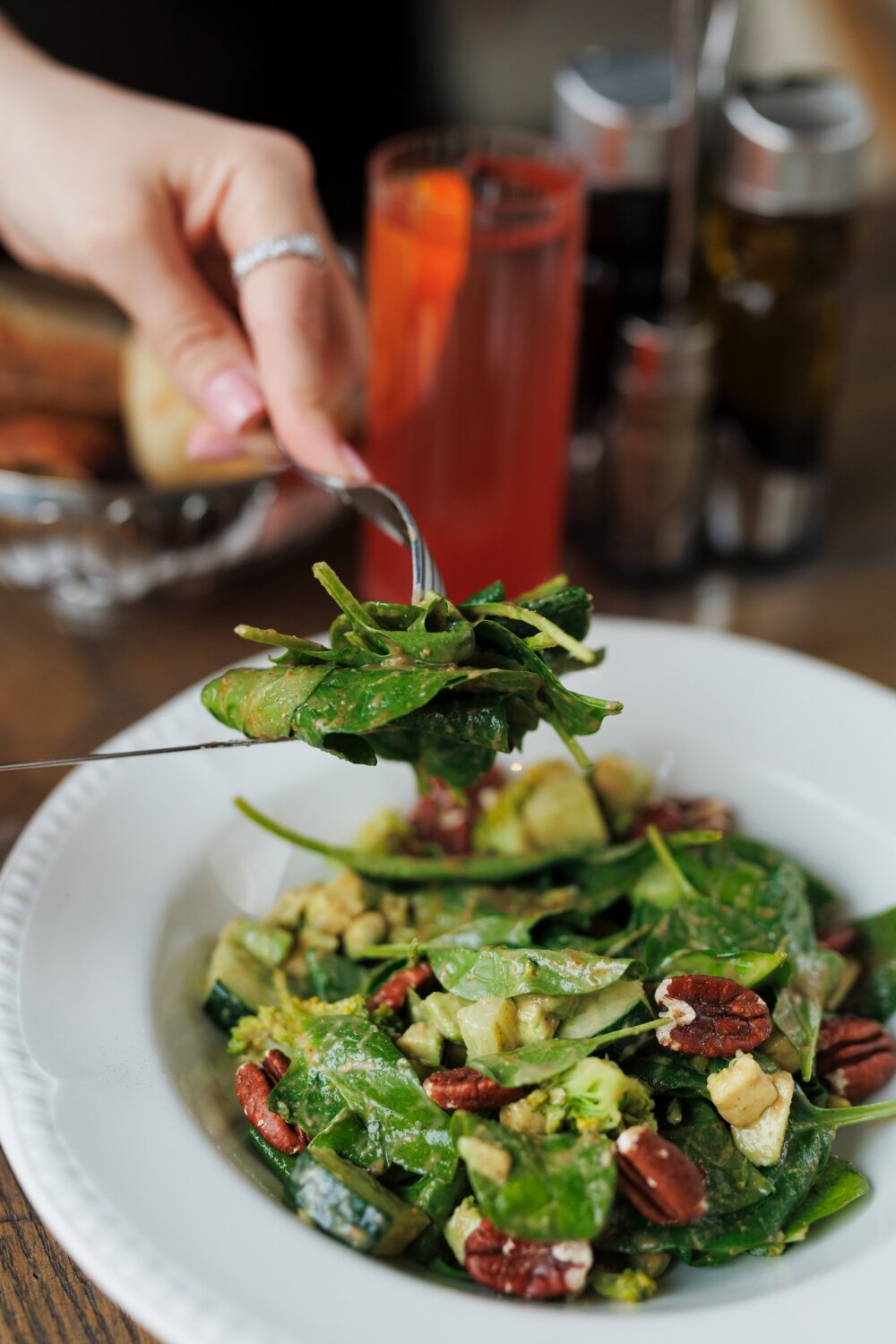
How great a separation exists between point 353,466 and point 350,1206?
81 cm

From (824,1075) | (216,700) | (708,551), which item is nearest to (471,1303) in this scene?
(824,1075)

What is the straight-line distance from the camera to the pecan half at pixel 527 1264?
40.5 inches

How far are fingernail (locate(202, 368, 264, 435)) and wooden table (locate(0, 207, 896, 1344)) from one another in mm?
471

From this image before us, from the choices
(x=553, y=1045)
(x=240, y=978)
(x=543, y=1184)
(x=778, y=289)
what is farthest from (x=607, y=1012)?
(x=778, y=289)

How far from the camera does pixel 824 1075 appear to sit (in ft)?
4.17

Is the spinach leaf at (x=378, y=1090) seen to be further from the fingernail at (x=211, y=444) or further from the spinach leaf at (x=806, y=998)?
the fingernail at (x=211, y=444)

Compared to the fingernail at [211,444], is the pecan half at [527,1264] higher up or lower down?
lower down

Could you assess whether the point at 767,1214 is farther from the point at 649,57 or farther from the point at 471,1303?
the point at 649,57

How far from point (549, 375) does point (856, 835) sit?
33.2 inches

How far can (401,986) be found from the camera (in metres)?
1.28

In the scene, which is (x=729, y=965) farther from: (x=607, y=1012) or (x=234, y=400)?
(x=234, y=400)

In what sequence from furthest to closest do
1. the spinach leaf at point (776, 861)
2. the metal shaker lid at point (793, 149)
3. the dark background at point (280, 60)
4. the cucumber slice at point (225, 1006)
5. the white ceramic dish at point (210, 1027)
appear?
the dark background at point (280, 60), the metal shaker lid at point (793, 149), the spinach leaf at point (776, 861), the cucumber slice at point (225, 1006), the white ceramic dish at point (210, 1027)

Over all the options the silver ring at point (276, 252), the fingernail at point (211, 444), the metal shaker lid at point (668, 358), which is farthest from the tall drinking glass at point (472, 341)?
the fingernail at point (211, 444)

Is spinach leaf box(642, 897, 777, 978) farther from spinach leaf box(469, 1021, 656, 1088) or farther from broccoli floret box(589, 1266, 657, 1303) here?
broccoli floret box(589, 1266, 657, 1303)
